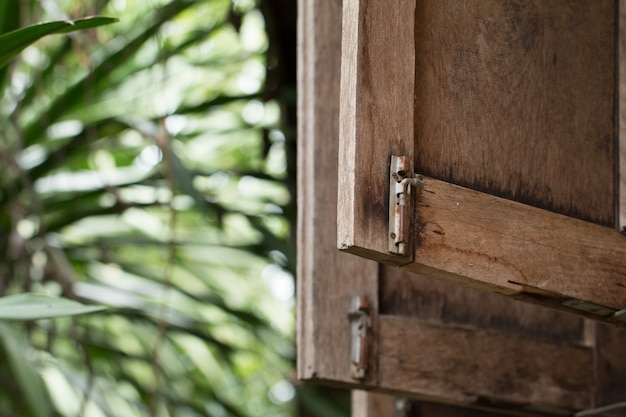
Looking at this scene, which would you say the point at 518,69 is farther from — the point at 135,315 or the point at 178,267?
the point at 178,267

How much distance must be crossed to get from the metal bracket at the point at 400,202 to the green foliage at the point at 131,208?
870 millimetres

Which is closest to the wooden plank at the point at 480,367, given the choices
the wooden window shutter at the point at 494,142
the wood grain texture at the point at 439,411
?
the wood grain texture at the point at 439,411

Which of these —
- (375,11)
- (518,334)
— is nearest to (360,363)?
(518,334)

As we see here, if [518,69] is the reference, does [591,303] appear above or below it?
below

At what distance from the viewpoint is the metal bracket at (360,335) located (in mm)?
1655

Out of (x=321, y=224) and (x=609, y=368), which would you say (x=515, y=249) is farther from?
(x=609, y=368)

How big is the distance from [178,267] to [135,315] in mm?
427

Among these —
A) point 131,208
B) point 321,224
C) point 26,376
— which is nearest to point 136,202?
point 131,208

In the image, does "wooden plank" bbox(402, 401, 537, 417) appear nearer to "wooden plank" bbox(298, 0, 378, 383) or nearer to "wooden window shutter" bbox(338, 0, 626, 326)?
"wooden plank" bbox(298, 0, 378, 383)

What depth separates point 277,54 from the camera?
278cm

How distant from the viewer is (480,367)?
178cm

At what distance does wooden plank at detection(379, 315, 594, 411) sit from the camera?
170cm

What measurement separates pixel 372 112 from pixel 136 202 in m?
1.53

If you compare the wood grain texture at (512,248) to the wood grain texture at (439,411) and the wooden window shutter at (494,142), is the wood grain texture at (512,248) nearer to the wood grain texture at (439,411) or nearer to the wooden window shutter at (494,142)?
the wooden window shutter at (494,142)
